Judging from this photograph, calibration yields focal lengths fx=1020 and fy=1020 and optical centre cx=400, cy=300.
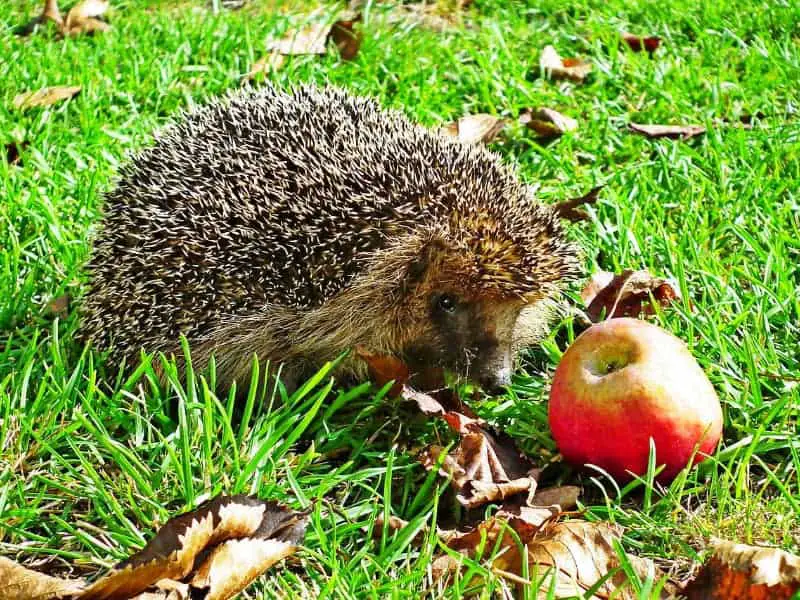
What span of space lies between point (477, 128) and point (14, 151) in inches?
108

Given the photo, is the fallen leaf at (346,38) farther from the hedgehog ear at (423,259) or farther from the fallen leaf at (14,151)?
the hedgehog ear at (423,259)

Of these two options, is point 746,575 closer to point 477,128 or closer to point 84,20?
point 477,128

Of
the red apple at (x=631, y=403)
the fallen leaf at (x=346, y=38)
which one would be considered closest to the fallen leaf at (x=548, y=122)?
the fallen leaf at (x=346, y=38)

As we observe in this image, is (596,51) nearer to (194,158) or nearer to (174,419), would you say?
(194,158)

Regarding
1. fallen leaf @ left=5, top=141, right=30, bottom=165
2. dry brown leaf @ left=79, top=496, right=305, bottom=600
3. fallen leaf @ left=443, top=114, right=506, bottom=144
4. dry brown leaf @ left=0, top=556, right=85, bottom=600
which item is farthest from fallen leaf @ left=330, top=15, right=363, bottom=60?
dry brown leaf @ left=0, top=556, right=85, bottom=600

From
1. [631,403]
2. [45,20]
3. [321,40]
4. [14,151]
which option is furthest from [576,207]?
[45,20]

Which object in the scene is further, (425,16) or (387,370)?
(425,16)

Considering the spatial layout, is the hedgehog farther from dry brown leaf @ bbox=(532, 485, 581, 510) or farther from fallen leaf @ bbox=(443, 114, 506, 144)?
fallen leaf @ bbox=(443, 114, 506, 144)

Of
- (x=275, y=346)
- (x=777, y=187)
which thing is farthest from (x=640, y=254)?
(x=275, y=346)

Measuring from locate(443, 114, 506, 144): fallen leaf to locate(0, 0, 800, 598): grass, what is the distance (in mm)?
134

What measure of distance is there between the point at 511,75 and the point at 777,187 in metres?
1.97

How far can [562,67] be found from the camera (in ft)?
22.3

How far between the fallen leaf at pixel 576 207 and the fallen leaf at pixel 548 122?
834 millimetres

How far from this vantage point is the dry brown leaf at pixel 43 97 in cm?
622
